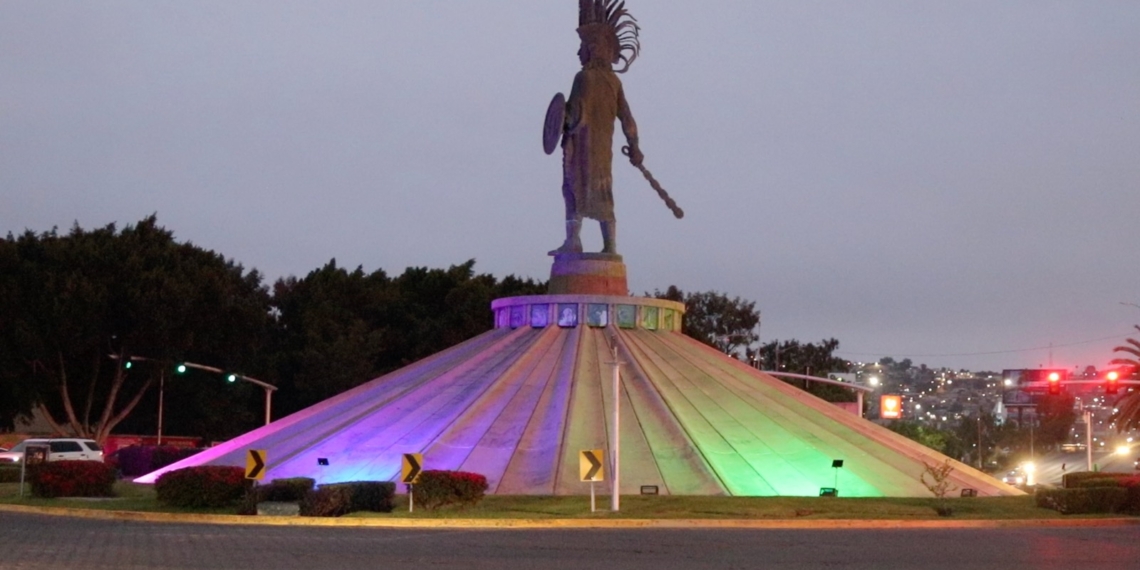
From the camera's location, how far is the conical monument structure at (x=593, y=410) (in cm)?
3725

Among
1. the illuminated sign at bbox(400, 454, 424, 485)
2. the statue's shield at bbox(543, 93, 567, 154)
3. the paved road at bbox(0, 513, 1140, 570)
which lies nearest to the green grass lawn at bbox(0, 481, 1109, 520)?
the illuminated sign at bbox(400, 454, 424, 485)

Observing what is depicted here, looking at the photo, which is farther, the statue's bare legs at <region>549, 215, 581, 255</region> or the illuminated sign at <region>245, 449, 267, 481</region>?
the statue's bare legs at <region>549, 215, 581, 255</region>

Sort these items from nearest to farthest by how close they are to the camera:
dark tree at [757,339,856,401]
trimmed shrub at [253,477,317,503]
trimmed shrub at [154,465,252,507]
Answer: trimmed shrub at [253,477,317,503] < trimmed shrub at [154,465,252,507] < dark tree at [757,339,856,401]

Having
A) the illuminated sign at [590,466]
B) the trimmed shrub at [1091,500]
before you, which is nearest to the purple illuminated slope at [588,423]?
the illuminated sign at [590,466]

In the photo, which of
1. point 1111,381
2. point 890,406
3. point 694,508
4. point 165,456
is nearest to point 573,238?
point 165,456

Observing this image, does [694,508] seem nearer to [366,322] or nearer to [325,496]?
[325,496]

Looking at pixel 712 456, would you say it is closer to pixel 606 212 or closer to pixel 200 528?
pixel 606 212

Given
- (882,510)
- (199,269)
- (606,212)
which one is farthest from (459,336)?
(882,510)

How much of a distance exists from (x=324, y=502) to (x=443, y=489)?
2711mm

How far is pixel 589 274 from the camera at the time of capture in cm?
4553

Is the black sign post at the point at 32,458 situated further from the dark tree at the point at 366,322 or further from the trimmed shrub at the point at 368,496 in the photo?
the dark tree at the point at 366,322

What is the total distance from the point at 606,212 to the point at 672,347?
4.94m

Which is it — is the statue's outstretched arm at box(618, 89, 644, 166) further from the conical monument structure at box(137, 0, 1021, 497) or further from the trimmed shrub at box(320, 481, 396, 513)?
the trimmed shrub at box(320, 481, 396, 513)

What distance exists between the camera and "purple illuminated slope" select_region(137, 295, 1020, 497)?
37156 mm
